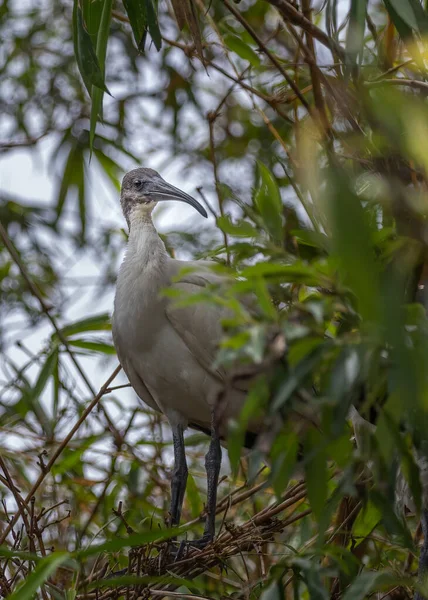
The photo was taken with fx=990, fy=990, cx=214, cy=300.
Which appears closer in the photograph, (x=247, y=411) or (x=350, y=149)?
(x=247, y=411)

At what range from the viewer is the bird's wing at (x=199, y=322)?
2.88 metres

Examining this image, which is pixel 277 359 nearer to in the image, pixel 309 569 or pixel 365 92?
pixel 309 569

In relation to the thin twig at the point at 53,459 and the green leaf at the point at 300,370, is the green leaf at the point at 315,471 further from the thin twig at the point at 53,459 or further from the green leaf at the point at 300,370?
the thin twig at the point at 53,459

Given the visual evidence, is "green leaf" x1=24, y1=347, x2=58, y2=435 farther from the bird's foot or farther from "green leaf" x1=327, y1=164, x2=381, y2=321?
"green leaf" x1=327, y1=164, x2=381, y2=321

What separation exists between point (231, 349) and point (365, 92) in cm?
94

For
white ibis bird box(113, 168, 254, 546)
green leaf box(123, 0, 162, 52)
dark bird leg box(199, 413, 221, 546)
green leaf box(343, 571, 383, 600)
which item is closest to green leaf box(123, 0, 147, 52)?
green leaf box(123, 0, 162, 52)

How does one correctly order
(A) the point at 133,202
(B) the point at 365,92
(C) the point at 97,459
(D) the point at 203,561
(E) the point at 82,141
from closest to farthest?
(B) the point at 365,92 < (D) the point at 203,561 < (A) the point at 133,202 < (C) the point at 97,459 < (E) the point at 82,141

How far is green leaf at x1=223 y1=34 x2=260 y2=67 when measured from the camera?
121 inches

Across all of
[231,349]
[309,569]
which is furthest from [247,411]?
[309,569]

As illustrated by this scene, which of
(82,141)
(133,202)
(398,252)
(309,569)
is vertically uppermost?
(82,141)

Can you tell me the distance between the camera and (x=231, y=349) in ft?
5.02

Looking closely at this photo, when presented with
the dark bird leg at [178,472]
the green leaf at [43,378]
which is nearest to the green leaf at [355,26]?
the dark bird leg at [178,472]

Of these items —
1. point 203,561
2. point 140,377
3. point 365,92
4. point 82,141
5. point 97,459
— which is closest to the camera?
point 365,92

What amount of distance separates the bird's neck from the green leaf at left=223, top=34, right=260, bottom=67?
61 cm
